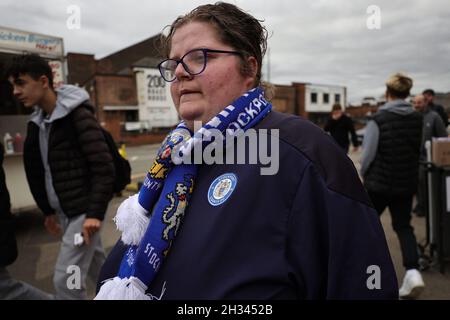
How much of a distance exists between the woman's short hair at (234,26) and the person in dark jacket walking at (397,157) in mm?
2197

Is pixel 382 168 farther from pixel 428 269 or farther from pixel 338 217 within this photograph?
pixel 338 217

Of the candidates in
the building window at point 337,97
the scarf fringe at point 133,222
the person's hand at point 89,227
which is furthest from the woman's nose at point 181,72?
the building window at point 337,97

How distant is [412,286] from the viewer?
2.94m

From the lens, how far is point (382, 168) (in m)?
3.19

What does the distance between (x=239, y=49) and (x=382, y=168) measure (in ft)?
7.89

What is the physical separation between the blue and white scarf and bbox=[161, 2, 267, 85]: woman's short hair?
174 mm

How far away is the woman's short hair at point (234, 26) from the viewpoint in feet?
4.18

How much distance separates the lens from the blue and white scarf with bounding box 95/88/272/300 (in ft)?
3.76

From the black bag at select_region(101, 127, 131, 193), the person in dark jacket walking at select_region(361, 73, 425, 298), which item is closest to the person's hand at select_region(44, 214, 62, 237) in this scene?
the black bag at select_region(101, 127, 131, 193)

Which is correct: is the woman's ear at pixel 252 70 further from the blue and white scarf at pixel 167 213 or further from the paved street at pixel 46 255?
the paved street at pixel 46 255

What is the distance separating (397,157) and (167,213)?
2.67 m
